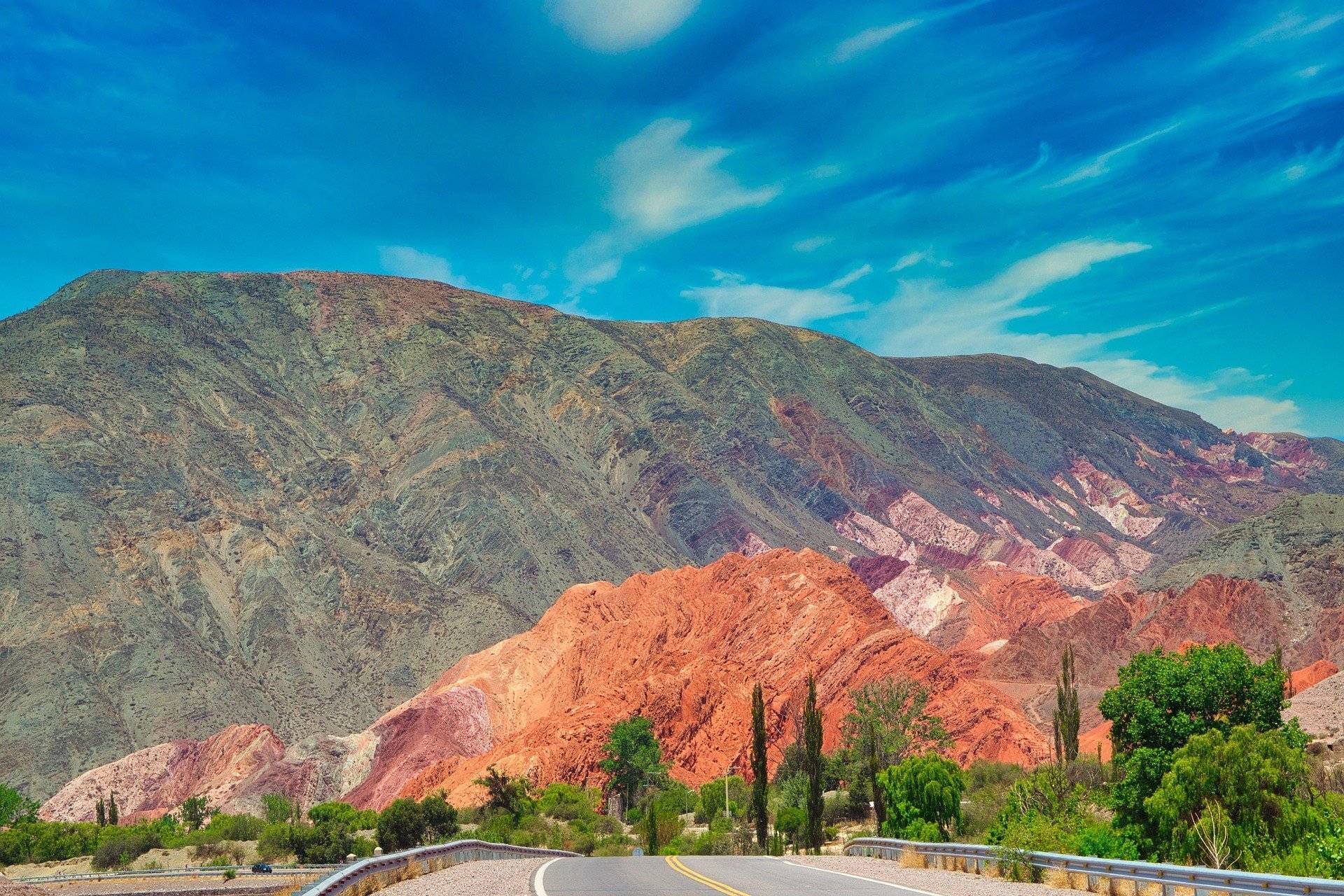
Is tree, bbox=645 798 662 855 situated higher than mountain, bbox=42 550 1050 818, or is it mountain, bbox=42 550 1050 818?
mountain, bbox=42 550 1050 818

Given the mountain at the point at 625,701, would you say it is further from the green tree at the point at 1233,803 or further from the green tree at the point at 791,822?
the green tree at the point at 1233,803

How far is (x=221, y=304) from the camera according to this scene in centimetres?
17775

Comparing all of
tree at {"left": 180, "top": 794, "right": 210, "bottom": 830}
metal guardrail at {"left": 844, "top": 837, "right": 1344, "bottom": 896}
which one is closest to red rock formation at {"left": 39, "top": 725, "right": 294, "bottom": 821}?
tree at {"left": 180, "top": 794, "right": 210, "bottom": 830}

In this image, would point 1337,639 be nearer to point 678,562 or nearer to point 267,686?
point 678,562

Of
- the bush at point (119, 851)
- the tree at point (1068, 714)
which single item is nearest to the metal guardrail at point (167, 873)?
the bush at point (119, 851)

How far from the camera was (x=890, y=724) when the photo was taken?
68.1 meters

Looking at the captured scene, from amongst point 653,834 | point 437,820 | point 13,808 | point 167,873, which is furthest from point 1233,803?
point 13,808

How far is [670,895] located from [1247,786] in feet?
32.5

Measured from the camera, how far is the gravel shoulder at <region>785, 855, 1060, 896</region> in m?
16.9

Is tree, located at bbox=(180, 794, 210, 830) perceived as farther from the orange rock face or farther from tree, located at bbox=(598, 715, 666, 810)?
tree, located at bbox=(598, 715, 666, 810)

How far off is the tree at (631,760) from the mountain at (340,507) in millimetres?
37051

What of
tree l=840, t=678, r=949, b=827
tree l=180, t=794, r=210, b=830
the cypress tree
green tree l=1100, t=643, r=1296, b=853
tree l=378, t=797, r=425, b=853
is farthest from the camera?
tree l=180, t=794, r=210, b=830

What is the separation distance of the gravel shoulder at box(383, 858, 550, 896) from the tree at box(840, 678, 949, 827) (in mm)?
36747

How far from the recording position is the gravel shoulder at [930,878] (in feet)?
55.5
